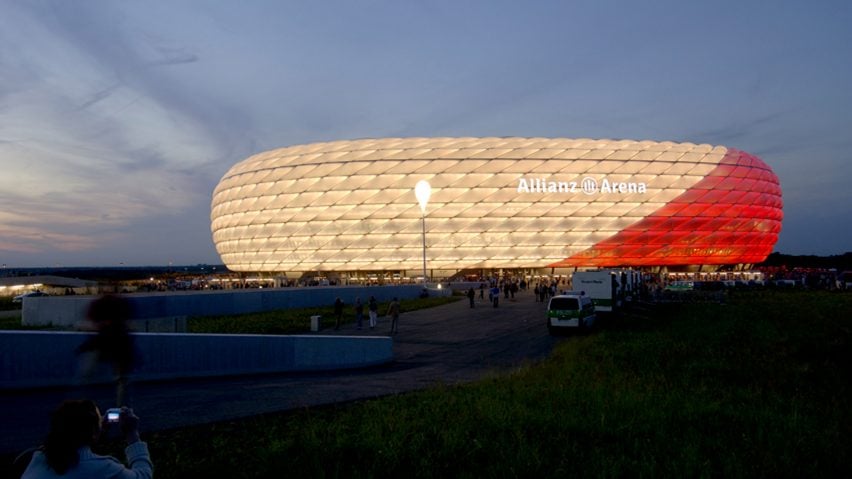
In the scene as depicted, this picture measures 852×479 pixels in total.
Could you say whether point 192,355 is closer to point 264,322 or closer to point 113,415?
point 113,415

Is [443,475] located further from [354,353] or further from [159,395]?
[354,353]

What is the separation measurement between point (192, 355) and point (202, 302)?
1716cm

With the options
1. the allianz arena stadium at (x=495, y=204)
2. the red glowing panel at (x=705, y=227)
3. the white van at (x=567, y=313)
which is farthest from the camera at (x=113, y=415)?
the red glowing panel at (x=705, y=227)

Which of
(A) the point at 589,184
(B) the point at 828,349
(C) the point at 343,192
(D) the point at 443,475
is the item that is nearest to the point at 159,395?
(D) the point at 443,475

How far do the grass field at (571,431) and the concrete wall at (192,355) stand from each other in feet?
14.7

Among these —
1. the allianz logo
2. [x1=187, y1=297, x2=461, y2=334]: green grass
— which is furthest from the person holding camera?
the allianz logo

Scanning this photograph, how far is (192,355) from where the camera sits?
14602 millimetres

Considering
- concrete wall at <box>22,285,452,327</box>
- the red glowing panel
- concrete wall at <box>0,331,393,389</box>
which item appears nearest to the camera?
concrete wall at <box>0,331,393,389</box>

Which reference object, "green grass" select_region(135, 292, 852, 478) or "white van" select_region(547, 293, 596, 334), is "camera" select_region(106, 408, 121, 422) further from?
"white van" select_region(547, 293, 596, 334)

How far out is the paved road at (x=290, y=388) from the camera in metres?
10.3

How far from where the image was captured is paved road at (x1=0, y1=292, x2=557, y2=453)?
33.7 ft

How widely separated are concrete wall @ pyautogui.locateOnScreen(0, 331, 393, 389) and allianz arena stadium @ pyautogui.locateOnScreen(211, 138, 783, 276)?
6135cm

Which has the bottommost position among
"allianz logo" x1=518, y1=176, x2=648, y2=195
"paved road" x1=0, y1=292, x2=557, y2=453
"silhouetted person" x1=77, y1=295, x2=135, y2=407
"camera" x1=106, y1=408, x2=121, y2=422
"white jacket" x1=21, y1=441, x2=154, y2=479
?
"paved road" x1=0, y1=292, x2=557, y2=453

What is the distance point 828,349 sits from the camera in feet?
52.0
